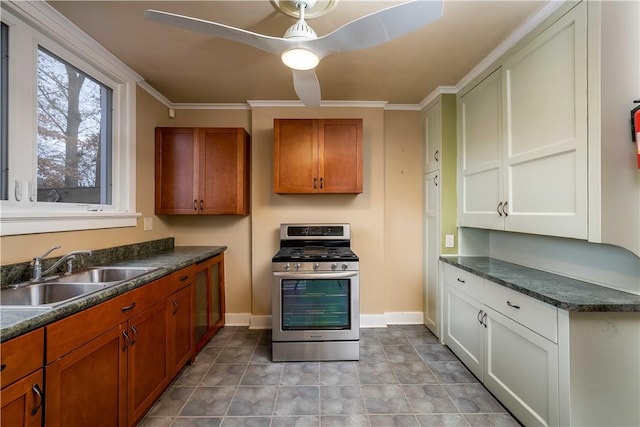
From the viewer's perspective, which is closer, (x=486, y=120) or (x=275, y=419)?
(x=275, y=419)

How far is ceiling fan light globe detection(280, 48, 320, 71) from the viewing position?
1.41 m

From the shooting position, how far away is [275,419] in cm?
171

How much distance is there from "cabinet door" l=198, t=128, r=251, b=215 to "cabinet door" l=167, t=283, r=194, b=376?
0.90 m

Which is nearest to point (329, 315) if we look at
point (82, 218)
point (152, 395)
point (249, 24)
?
point (152, 395)

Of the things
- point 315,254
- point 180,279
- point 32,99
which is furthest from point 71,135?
point 315,254

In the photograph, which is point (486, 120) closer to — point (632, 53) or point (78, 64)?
point (632, 53)

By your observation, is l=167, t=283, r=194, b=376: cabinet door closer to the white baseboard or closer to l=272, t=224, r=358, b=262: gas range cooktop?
the white baseboard

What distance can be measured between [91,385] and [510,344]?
230 cm

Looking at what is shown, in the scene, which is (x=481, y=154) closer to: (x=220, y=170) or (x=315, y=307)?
(x=315, y=307)

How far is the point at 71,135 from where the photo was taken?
6.30ft

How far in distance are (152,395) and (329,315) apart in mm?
1363

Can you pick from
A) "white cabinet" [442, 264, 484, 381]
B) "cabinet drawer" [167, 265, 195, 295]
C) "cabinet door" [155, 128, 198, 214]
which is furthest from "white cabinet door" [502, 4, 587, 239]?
"cabinet door" [155, 128, 198, 214]

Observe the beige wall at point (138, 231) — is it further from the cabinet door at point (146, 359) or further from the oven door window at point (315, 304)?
the oven door window at point (315, 304)

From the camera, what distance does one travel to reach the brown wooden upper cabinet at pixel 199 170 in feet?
9.22
